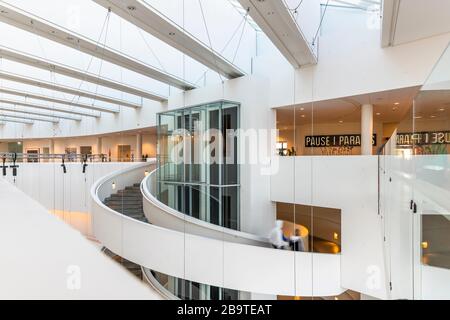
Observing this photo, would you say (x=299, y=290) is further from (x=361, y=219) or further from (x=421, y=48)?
(x=421, y=48)

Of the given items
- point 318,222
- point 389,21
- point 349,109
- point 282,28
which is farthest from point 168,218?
point 389,21

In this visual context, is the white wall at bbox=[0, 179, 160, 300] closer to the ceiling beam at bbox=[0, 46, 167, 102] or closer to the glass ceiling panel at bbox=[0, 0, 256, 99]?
the glass ceiling panel at bbox=[0, 0, 256, 99]

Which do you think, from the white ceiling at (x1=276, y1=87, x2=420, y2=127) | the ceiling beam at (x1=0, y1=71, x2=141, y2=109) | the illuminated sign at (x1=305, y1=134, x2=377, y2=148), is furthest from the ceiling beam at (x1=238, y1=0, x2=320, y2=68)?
the ceiling beam at (x1=0, y1=71, x2=141, y2=109)

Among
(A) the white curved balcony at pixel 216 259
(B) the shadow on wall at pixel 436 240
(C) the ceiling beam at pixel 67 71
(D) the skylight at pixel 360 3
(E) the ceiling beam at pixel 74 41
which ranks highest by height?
(D) the skylight at pixel 360 3

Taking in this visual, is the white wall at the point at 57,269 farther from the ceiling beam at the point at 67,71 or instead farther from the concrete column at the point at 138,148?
the ceiling beam at the point at 67,71

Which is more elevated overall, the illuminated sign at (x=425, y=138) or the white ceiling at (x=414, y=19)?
the white ceiling at (x=414, y=19)

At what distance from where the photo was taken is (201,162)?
5898mm

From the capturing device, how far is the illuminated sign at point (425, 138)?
71.9 inches

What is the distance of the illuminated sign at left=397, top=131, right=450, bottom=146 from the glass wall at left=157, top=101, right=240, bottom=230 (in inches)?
153

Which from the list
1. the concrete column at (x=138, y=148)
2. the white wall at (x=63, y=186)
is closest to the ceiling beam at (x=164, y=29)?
the concrete column at (x=138, y=148)

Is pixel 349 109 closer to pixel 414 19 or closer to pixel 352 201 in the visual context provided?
pixel 352 201

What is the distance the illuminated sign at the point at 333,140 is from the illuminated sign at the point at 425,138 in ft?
15.1

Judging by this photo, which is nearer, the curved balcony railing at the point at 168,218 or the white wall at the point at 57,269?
the white wall at the point at 57,269
